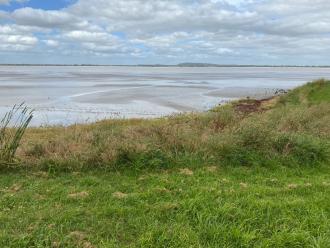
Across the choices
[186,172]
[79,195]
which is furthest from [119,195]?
[186,172]

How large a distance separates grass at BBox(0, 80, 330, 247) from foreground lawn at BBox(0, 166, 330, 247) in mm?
14

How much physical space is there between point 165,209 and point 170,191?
87 centimetres

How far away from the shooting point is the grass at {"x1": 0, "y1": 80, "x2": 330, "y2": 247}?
15.3 ft

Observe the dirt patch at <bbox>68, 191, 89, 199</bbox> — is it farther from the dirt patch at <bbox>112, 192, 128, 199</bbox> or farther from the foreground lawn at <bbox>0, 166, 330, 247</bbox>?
the dirt patch at <bbox>112, 192, 128, 199</bbox>

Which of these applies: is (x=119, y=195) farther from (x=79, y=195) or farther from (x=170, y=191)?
(x=170, y=191)

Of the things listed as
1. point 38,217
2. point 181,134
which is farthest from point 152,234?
point 181,134

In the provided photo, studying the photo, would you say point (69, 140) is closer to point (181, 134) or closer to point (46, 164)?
point (46, 164)

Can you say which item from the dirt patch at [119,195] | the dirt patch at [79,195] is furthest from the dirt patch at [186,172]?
the dirt patch at [79,195]

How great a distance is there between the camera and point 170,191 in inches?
249

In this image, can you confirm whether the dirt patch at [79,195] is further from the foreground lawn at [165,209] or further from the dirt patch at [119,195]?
the dirt patch at [119,195]

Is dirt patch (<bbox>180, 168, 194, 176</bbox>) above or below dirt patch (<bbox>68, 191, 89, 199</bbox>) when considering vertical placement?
above

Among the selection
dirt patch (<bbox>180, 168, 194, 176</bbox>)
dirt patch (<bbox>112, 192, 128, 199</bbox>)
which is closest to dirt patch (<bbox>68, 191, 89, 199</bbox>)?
dirt patch (<bbox>112, 192, 128, 199</bbox>)

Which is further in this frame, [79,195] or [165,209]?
[79,195]

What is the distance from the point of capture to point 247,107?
26344mm
